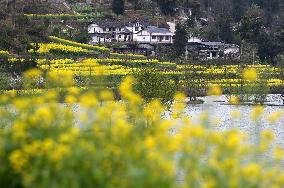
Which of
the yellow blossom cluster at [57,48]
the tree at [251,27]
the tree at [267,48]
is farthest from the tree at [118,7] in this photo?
the yellow blossom cluster at [57,48]

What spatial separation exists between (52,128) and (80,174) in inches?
29.2

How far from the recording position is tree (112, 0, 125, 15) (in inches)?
3176

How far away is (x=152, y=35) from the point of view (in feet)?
245

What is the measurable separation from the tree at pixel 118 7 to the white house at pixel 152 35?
6716mm

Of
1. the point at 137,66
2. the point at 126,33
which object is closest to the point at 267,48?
the point at 126,33

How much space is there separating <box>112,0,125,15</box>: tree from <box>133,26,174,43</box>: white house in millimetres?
6716

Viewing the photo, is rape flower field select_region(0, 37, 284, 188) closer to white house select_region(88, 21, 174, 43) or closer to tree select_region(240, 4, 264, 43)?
white house select_region(88, 21, 174, 43)

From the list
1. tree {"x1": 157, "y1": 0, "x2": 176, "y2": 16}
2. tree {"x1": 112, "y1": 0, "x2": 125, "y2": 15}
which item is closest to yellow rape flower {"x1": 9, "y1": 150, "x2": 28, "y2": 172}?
tree {"x1": 112, "y1": 0, "x2": 125, "y2": 15}

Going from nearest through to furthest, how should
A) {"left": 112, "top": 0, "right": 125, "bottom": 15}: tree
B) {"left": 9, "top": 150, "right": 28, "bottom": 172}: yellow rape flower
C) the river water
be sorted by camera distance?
{"left": 9, "top": 150, "right": 28, "bottom": 172}: yellow rape flower → the river water → {"left": 112, "top": 0, "right": 125, "bottom": 15}: tree

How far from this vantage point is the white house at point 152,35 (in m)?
74.5

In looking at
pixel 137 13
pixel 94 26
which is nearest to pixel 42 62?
pixel 94 26

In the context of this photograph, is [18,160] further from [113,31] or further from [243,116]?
[113,31]

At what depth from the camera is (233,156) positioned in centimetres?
496

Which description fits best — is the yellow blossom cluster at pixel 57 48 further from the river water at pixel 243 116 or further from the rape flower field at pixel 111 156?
the rape flower field at pixel 111 156
